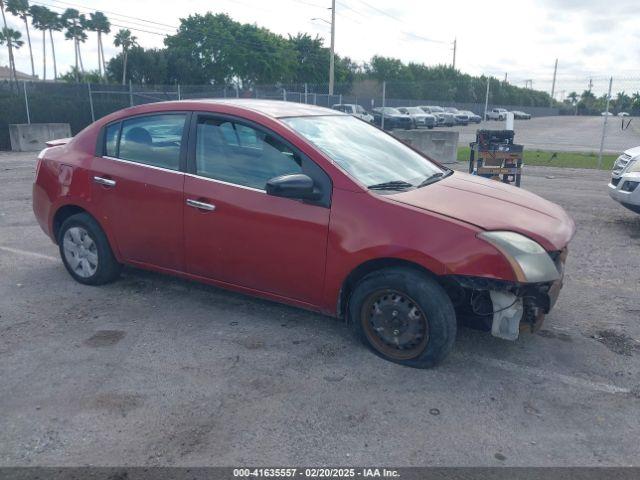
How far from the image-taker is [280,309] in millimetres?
4746

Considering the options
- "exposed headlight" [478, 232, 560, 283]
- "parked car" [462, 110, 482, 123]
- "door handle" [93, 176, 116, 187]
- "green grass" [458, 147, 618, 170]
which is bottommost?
"green grass" [458, 147, 618, 170]

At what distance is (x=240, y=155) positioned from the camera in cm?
427

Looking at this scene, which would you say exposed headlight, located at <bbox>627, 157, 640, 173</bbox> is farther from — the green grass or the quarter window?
the green grass

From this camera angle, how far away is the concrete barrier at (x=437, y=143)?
15141 millimetres

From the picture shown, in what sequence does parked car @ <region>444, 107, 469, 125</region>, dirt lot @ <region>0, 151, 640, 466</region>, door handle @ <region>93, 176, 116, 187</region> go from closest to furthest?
Answer: dirt lot @ <region>0, 151, 640, 466</region>
door handle @ <region>93, 176, 116, 187</region>
parked car @ <region>444, 107, 469, 125</region>

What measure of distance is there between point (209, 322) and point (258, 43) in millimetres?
54120

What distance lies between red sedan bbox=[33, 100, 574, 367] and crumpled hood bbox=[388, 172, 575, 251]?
2 centimetres

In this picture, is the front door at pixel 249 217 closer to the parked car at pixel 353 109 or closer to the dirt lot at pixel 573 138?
the dirt lot at pixel 573 138

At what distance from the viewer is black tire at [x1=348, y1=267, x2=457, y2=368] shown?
3.57 meters

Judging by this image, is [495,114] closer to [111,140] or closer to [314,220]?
[111,140]

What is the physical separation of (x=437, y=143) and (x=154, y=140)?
11.6m

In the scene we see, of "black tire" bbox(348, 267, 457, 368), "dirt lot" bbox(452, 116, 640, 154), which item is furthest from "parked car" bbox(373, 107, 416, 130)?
"black tire" bbox(348, 267, 457, 368)

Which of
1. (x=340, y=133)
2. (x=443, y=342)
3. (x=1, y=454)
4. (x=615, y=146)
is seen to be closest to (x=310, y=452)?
(x=443, y=342)

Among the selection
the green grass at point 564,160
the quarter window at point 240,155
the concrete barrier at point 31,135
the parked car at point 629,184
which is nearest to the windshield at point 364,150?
the quarter window at point 240,155
